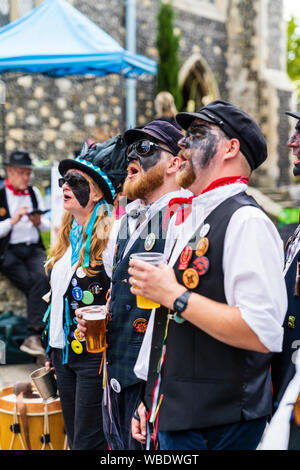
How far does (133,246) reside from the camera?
8.56ft

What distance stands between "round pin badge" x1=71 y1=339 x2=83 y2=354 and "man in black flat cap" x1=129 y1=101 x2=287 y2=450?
0.93 metres

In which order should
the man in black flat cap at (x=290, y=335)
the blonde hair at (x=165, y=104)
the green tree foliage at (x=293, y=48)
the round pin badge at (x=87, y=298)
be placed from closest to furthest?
the man in black flat cap at (x=290, y=335)
the round pin badge at (x=87, y=298)
the blonde hair at (x=165, y=104)
the green tree foliage at (x=293, y=48)

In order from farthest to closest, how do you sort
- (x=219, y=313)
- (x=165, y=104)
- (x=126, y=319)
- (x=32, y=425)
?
(x=165, y=104)
(x=32, y=425)
(x=126, y=319)
(x=219, y=313)

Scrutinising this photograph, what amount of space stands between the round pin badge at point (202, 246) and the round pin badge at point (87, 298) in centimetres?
116

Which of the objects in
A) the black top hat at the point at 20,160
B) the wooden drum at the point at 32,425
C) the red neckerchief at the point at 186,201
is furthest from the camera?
the black top hat at the point at 20,160

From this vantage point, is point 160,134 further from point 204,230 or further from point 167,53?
point 167,53

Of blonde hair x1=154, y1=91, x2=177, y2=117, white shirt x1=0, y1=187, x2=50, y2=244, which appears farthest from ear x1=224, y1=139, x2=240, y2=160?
blonde hair x1=154, y1=91, x2=177, y2=117

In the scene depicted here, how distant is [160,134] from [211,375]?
1450mm

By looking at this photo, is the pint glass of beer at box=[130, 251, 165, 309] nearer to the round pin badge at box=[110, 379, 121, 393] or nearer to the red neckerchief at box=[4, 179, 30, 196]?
the round pin badge at box=[110, 379, 121, 393]

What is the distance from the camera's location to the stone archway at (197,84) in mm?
14180

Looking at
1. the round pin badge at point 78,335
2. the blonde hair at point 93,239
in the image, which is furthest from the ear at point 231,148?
the round pin badge at point 78,335

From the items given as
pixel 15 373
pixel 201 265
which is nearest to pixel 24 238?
pixel 15 373

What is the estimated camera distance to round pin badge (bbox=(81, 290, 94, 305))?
9.40ft

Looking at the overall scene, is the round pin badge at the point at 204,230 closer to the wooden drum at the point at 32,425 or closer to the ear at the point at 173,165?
the ear at the point at 173,165
